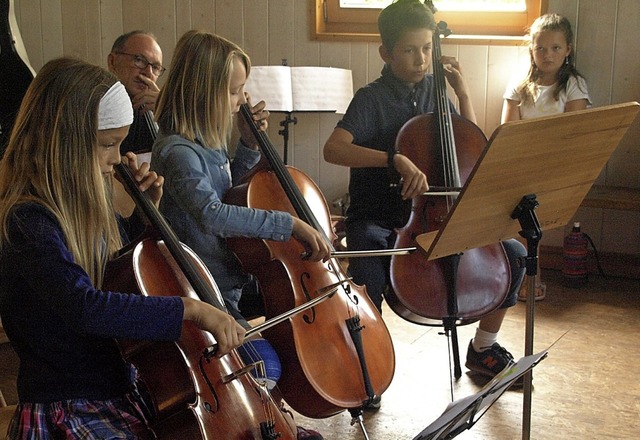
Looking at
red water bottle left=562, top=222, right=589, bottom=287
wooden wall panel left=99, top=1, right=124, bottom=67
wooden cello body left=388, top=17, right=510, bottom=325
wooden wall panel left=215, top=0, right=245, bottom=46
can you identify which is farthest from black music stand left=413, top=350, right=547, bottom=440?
wooden wall panel left=99, top=1, right=124, bottom=67

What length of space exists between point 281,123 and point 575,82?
4.58 ft

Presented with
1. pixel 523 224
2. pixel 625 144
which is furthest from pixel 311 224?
pixel 625 144

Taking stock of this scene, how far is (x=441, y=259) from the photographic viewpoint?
215 cm

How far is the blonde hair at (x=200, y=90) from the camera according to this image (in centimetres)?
190

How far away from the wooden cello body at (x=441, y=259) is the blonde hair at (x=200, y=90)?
583 mm

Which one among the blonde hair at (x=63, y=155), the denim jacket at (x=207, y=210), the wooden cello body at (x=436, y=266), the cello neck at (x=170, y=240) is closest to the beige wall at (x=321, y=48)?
the wooden cello body at (x=436, y=266)

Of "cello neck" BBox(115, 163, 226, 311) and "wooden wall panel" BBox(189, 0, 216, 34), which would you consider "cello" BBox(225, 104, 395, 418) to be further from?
"wooden wall panel" BBox(189, 0, 216, 34)

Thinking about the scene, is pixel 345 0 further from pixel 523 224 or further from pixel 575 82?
pixel 523 224

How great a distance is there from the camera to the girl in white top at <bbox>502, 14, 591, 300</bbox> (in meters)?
3.46

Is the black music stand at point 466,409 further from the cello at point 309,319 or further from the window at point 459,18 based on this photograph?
the window at point 459,18

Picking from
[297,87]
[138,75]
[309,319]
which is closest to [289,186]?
[309,319]

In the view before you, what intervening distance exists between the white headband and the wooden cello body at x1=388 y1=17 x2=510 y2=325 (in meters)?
0.97

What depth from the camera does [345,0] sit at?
13.1 feet

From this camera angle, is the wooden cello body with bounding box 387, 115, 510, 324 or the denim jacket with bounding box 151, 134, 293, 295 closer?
the denim jacket with bounding box 151, 134, 293, 295
